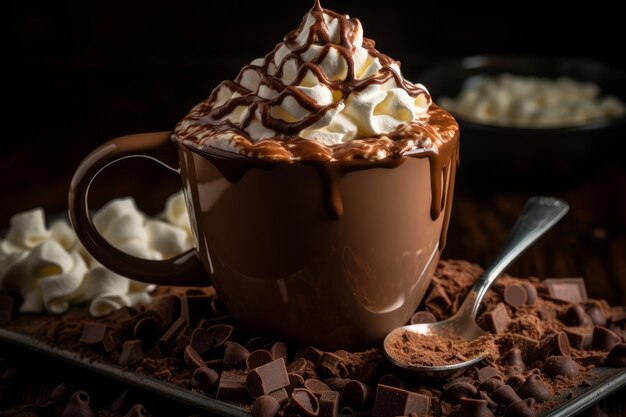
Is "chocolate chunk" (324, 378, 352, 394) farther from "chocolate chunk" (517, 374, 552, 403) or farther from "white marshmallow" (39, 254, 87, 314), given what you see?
"white marshmallow" (39, 254, 87, 314)

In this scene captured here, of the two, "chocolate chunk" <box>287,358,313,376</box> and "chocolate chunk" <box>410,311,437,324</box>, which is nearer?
"chocolate chunk" <box>287,358,313,376</box>

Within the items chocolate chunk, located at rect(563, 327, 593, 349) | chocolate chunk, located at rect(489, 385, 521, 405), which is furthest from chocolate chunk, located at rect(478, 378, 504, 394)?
chocolate chunk, located at rect(563, 327, 593, 349)

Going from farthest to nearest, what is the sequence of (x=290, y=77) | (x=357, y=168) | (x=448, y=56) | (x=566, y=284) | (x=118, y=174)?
(x=448, y=56) < (x=118, y=174) < (x=566, y=284) < (x=290, y=77) < (x=357, y=168)

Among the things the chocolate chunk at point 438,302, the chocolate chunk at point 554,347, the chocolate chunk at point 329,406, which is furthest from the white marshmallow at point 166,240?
the chocolate chunk at point 554,347

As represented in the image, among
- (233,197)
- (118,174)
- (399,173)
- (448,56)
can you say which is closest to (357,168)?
(399,173)

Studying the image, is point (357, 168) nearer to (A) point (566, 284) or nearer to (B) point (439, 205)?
(B) point (439, 205)

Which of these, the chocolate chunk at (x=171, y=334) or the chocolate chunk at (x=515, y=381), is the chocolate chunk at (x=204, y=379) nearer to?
the chocolate chunk at (x=171, y=334)
